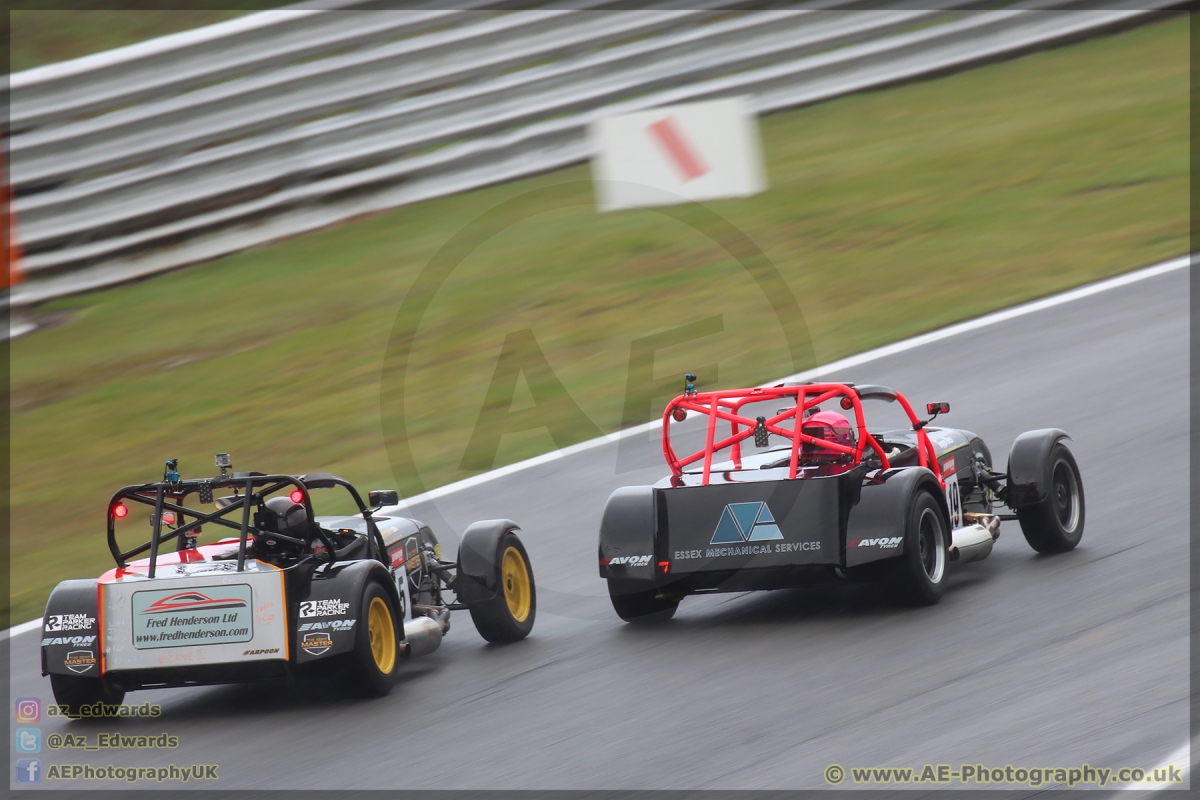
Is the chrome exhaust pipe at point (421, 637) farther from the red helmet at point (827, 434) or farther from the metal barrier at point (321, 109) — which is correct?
the metal barrier at point (321, 109)

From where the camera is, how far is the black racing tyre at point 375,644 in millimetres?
6660

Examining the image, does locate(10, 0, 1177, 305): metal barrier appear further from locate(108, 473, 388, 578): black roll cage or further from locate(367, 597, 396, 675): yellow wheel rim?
locate(367, 597, 396, 675): yellow wheel rim

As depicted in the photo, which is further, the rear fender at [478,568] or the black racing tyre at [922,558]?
the rear fender at [478,568]

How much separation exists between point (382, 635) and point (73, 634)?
1.43m

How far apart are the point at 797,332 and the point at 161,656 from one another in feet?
26.4

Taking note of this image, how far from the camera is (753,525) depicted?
732 cm

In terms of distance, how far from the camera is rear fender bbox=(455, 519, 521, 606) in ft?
25.0

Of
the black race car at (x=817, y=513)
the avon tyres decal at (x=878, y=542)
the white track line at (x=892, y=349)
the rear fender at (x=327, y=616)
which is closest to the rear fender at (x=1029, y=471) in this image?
the black race car at (x=817, y=513)

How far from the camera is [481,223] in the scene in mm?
14969

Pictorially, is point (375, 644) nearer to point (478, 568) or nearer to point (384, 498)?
point (478, 568)

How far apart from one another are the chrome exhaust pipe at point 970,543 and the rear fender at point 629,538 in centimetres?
161

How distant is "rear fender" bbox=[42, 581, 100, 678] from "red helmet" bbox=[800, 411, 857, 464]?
12.3 feet

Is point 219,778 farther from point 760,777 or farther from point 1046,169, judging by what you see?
point 1046,169

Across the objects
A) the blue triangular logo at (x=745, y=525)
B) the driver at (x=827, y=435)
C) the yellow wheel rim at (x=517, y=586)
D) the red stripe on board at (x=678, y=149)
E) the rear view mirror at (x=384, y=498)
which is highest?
the red stripe on board at (x=678, y=149)
